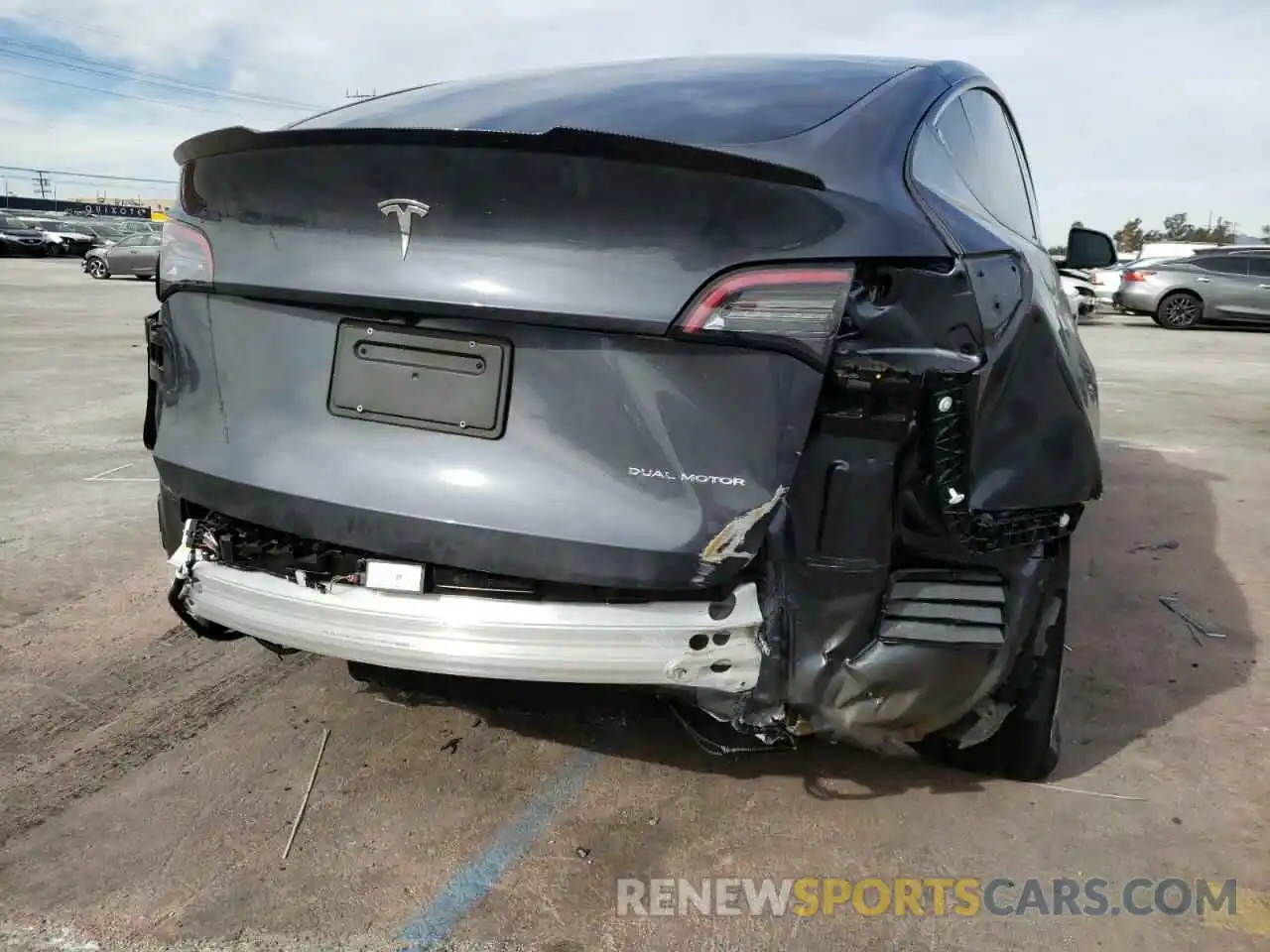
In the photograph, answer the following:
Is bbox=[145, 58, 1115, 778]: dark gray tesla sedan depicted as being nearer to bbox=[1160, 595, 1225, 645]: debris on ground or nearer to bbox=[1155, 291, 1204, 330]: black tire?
bbox=[1160, 595, 1225, 645]: debris on ground

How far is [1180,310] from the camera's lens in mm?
17875

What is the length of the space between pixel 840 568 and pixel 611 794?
0.94 meters

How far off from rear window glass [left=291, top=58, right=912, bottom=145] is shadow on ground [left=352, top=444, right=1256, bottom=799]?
3.80 feet

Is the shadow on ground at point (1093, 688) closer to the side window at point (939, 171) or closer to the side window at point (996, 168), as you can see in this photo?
the side window at point (939, 171)

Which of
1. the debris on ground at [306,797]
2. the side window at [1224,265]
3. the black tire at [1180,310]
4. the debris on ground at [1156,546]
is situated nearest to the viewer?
the debris on ground at [306,797]

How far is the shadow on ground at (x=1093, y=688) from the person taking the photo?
2367 mm

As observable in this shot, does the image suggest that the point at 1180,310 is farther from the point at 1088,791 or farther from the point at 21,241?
the point at 21,241

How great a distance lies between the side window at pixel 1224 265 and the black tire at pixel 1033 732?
18.2m

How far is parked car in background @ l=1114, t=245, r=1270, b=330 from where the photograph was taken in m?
17.3

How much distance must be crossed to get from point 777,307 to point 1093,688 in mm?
1971

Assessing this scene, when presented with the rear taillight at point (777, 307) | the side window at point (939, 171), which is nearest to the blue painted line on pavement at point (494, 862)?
the rear taillight at point (777, 307)

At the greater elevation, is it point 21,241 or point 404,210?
point 404,210

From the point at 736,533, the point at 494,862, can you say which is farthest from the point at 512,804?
the point at 736,533

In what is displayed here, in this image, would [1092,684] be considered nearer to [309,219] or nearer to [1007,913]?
[1007,913]
